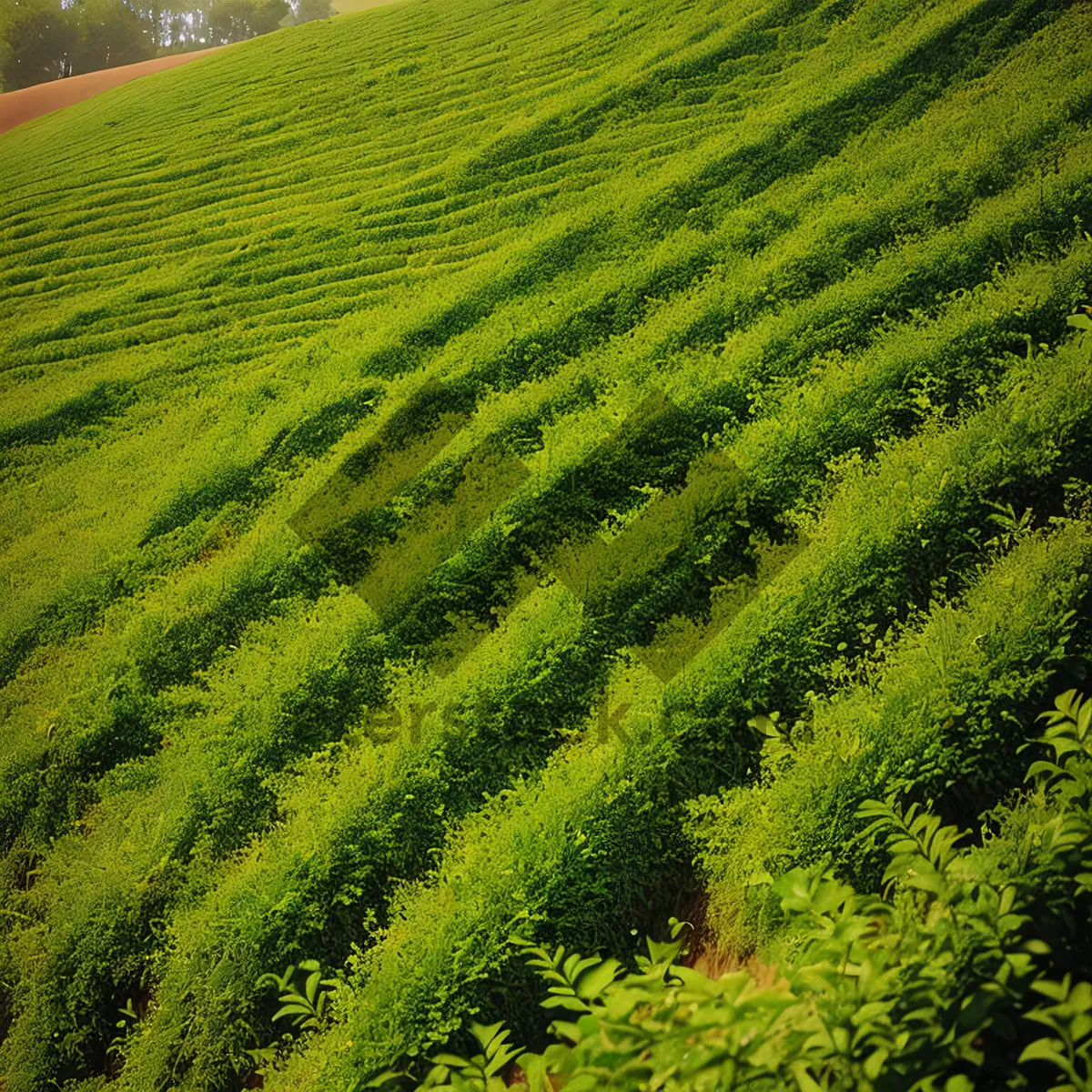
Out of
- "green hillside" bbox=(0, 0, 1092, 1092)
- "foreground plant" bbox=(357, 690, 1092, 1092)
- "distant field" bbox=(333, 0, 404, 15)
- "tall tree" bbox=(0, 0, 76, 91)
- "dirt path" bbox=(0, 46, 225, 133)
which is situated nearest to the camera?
"foreground plant" bbox=(357, 690, 1092, 1092)

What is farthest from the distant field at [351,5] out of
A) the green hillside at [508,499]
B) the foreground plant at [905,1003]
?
the foreground plant at [905,1003]

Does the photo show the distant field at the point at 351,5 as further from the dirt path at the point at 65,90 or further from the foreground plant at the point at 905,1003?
the foreground plant at the point at 905,1003

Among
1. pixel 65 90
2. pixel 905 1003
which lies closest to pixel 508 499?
pixel 905 1003

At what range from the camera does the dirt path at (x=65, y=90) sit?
4348 millimetres

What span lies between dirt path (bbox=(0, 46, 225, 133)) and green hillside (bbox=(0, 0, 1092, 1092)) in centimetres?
9

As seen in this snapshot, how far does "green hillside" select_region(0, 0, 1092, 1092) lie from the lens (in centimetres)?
220

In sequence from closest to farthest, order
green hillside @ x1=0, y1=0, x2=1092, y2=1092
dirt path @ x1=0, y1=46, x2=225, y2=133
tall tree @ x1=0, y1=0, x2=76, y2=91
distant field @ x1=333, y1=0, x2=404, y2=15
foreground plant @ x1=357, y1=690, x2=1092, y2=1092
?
1. foreground plant @ x1=357, y1=690, x2=1092, y2=1092
2. green hillside @ x1=0, y1=0, x2=1092, y2=1092
3. tall tree @ x1=0, y1=0, x2=76, y2=91
4. dirt path @ x1=0, y1=46, x2=225, y2=133
5. distant field @ x1=333, y1=0, x2=404, y2=15

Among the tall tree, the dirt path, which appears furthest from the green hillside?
the tall tree

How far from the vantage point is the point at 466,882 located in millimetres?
2244

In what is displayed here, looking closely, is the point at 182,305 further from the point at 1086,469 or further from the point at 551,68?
the point at 1086,469

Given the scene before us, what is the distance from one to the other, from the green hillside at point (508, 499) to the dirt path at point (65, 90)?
0.09 m

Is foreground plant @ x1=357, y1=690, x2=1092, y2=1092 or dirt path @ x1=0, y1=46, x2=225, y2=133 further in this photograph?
dirt path @ x1=0, y1=46, x2=225, y2=133

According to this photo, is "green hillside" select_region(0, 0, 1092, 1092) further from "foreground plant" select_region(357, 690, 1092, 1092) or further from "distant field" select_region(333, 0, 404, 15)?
"distant field" select_region(333, 0, 404, 15)

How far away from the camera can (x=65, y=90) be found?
4457 millimetres
